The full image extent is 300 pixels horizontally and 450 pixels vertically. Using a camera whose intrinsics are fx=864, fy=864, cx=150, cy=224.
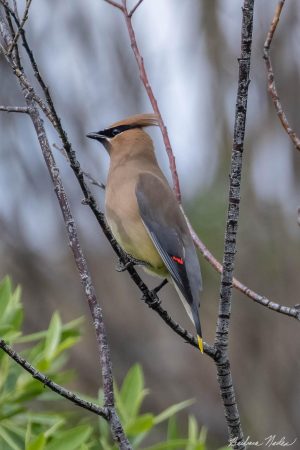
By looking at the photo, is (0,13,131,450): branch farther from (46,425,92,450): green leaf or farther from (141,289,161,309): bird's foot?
(46,425,92,450): green leaf

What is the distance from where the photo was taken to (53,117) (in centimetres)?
201

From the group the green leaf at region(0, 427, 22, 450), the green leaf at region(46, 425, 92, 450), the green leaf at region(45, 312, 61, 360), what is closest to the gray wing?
the green leaf at region(45, 312, 61, 360)

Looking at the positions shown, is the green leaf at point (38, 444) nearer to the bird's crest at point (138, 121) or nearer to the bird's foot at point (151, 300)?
the bird's foot at point (151, 300)

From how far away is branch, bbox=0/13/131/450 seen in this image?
2.13 m

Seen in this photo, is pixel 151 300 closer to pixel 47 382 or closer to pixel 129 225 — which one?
pixel 47 382

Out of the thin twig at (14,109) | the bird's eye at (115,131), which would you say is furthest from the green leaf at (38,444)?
the bird's eye at (115,131)

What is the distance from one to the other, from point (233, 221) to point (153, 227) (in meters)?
0.92

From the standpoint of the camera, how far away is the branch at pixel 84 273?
2127 mm

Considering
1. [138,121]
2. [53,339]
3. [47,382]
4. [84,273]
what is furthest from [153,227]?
[47,382]

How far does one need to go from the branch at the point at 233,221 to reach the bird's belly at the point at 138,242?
0.77 meters

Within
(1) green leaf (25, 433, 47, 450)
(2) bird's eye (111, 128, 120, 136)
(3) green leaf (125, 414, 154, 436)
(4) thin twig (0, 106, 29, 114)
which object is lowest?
(3) green leaf (125, 414, 154, 436)

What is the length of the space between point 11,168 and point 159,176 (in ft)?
7.66

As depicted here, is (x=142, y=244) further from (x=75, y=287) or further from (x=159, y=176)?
(x=75, y=287)

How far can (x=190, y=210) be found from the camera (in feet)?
19.8
